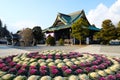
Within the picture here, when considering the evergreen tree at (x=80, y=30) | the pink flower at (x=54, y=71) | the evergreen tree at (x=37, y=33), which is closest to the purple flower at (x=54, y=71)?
the pink flower at (x=54, y=71)

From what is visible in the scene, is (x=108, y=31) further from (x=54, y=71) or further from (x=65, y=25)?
(x=54, y=71)

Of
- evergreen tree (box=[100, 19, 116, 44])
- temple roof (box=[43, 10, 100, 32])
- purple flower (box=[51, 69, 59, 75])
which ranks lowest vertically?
purple flower (box=[51, 69, 59, 75])

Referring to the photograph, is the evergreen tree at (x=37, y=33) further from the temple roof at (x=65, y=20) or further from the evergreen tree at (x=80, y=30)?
the evergreen tree at (x=80, y=30)

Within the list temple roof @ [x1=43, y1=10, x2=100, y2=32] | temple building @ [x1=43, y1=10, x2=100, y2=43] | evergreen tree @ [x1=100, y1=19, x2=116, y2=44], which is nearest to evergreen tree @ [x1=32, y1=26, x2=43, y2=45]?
temple building @ [x1=43, y1=10, x2=100, y2=43]

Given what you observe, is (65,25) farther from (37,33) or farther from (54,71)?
(54,71)

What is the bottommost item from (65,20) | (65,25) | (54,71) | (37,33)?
(54,71)

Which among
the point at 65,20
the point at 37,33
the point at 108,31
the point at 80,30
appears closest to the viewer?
the point at 80,30

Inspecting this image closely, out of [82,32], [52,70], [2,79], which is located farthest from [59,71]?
[82,32]

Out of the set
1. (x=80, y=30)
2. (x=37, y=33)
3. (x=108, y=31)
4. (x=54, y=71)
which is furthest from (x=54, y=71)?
(x=37, y=33)

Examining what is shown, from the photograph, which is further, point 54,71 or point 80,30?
point 80,30

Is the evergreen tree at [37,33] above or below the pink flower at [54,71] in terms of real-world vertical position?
above

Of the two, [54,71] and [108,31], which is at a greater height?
[108,31]

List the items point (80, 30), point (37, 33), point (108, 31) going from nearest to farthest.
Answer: point (80, 30) → point (108, 31) → point (37, 33)

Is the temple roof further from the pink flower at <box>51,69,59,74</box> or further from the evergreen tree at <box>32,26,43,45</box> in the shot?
the pink flower at <box>51,69,59,74</box>
